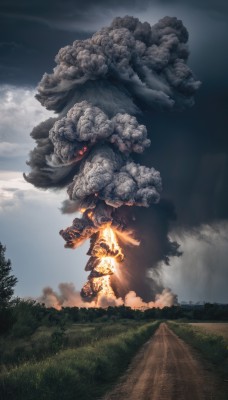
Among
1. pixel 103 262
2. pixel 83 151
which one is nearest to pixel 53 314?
pixel 103 262

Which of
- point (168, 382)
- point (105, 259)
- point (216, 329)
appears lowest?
point (168, 382)

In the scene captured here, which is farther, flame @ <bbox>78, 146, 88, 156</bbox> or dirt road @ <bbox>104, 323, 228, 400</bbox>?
flame @ <bbox>78, 146, 88, 156</bbox>

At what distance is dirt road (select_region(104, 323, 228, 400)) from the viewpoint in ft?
54.6

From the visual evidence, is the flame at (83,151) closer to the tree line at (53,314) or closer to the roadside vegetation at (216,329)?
the tree line at (53,314)

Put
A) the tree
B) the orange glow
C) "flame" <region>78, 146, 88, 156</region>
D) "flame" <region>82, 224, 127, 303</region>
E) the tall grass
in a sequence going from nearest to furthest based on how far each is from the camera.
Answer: the tall grass, the tree, "flame" <region>78, 146, 88, 156</region>, the orange glow, "flame" <region>82, 224, 127, 303</region>

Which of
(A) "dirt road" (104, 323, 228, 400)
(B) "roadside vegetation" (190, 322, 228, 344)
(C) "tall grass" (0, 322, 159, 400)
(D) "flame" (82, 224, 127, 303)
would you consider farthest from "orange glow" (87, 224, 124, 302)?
(C) "tall grass" (0, 322, 159, 400)

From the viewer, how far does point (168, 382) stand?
64.0 ft

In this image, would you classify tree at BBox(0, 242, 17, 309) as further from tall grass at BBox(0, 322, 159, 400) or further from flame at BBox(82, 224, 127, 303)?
flame at BBox(82, 224, 127, 303)

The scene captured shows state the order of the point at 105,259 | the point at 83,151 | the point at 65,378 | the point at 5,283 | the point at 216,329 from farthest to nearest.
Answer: the point at 105,259, the point at 83,151, the point at 216,329, the point at 5,283, the point at 65,378

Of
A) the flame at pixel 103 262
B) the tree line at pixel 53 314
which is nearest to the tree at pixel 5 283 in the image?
the tree line at pixel 53 314

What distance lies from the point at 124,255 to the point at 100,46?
1798 inches

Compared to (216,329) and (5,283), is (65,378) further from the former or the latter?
(216,329)

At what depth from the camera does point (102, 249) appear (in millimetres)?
100500

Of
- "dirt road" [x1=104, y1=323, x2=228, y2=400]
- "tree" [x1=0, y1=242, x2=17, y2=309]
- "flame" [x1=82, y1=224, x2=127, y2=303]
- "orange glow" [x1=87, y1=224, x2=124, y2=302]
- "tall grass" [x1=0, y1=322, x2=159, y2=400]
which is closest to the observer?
"tall grass" [x1=0, y1=322, x2=159, y2=400]
